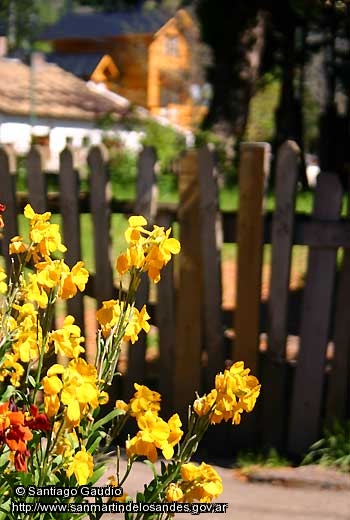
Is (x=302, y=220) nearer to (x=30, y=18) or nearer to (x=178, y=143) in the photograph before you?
(x=178, y=143)

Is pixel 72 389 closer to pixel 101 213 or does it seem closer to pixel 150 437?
pixel 150 437

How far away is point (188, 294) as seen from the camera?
191 inches

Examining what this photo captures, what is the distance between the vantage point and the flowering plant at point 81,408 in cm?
203

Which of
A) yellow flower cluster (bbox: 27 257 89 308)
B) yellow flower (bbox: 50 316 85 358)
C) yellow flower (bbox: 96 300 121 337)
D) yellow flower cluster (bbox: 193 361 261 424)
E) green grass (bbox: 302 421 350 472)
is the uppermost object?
yellow flower cluster (bbox: 27 257 89 308)

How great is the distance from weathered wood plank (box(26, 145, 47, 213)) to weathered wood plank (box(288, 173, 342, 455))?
146 cm

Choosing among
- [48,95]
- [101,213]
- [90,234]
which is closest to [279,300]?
[101,213]

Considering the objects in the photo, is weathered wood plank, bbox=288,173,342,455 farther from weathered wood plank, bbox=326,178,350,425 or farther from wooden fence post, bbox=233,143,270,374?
wooden fence post, bbox=233,143,270,374

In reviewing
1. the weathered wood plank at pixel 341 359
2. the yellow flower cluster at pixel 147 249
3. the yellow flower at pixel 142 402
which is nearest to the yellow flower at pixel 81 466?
the yellow flower at pixel 142 402

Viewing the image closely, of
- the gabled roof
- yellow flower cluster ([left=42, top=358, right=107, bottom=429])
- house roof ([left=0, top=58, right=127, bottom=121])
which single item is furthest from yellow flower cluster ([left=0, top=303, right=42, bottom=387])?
the gabled roof

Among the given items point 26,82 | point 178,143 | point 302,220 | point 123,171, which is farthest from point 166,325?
point 26,82

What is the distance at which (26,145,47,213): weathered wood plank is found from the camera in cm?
507

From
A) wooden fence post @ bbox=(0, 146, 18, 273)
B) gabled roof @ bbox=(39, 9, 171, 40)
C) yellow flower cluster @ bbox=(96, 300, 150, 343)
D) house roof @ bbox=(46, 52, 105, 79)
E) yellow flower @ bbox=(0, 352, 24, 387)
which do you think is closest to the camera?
yellow flower cluster @ bbox=(96, 300, 150, 343)

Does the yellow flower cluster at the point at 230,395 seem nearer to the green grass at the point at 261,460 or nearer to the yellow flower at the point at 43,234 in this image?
the yellow flower at the point at 43,234

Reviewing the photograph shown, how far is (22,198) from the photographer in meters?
5.31
